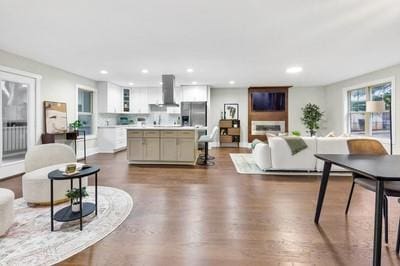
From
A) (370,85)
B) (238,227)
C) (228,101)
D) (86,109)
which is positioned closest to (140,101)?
(86,109)

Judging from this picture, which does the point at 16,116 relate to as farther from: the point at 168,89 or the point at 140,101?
the point at 140,101

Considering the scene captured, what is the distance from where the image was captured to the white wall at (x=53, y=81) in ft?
14.3

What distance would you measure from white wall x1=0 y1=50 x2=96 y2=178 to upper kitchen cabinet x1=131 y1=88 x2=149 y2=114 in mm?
1842

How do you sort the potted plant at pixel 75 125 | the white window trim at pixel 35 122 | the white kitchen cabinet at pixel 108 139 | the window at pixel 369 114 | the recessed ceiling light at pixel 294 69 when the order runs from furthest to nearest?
the white kitchen cabinet at pixel 108 139 → the potted plant at pixel 75 125 → the window at pixel 369 114 → the recessed ceiling light at pixel 294 69 → the white window trim at pixel 35 122

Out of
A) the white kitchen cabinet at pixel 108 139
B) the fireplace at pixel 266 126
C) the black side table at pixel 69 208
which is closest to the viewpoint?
the black side table at pixel 69 208

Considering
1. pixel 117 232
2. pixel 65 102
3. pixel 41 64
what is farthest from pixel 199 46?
pixel 65 102

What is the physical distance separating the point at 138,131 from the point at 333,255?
460cm

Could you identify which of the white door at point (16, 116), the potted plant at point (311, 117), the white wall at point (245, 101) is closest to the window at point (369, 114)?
the potted plant at point (311, 117)

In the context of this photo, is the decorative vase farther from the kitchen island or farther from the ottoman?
the kitchen island

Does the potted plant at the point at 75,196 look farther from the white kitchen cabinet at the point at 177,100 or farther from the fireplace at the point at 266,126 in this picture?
the fireplace at the point at 266,126

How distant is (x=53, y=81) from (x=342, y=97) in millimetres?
8717

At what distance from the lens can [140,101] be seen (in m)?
8.62

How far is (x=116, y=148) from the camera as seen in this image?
7.42 metres

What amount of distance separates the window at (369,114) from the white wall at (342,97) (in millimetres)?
222
